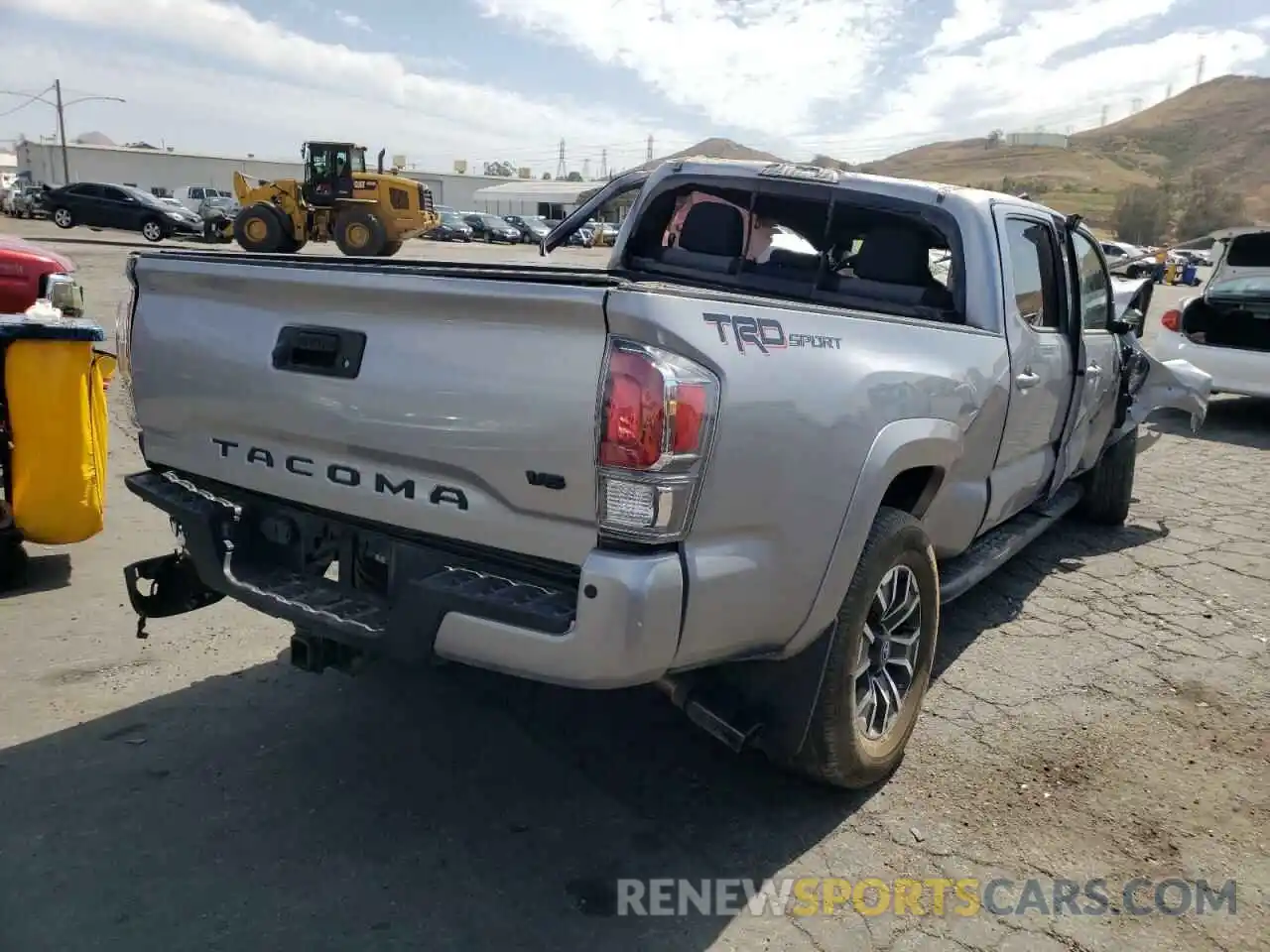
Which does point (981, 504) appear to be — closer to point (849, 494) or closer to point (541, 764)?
point (849, 494)

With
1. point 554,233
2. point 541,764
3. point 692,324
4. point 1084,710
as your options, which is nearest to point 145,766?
point 541,764

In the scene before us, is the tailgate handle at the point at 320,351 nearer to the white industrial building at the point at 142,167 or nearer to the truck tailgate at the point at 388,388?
the truck tailgate at the point at 388,388

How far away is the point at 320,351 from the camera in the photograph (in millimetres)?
2689

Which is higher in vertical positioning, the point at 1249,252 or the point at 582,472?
the point at 1249,252

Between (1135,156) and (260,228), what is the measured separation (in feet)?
509

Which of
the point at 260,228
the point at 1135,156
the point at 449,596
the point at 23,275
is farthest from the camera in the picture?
the point at 1135,156

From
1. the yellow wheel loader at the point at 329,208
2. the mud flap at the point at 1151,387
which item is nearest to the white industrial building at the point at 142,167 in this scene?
the yellow wheel loader at the point at 329,208

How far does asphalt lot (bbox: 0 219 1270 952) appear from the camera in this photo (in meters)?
2.56

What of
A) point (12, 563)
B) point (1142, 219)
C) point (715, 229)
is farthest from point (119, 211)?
point (1142, 219)

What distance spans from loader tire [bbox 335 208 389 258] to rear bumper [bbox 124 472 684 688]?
75.5ft

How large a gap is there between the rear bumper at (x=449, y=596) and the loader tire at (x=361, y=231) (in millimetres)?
23002

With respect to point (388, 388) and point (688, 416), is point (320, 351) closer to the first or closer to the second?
point (388, 388)

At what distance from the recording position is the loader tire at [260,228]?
960 inches

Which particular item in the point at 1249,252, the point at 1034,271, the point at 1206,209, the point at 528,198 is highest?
the point at 1206,209
